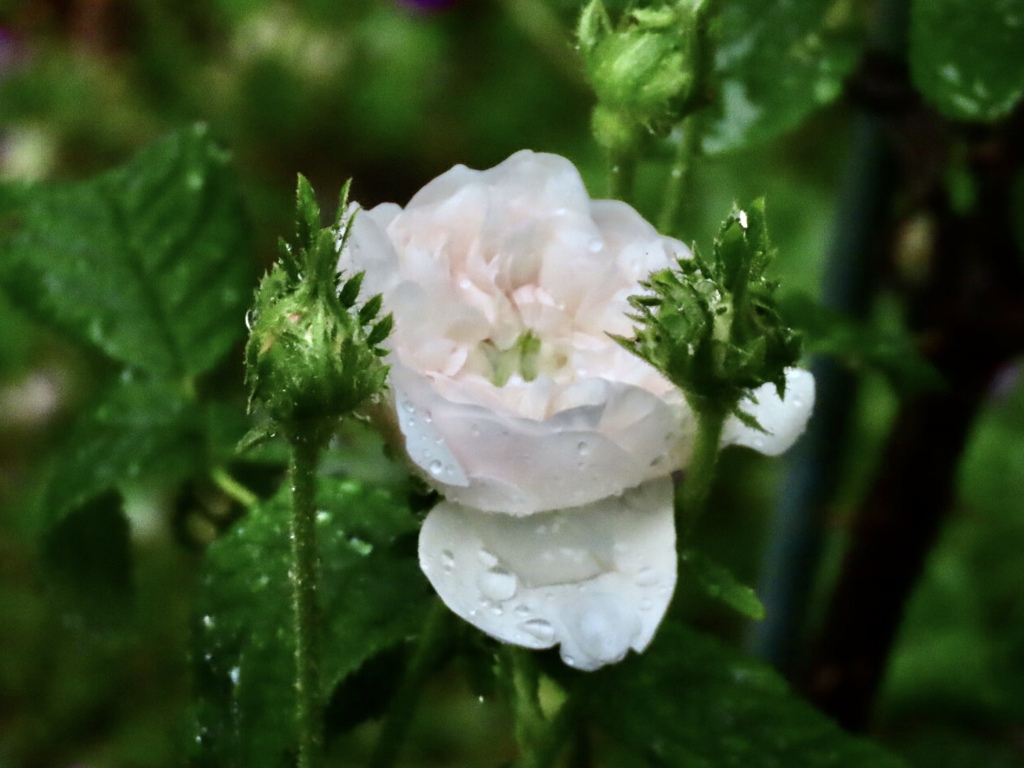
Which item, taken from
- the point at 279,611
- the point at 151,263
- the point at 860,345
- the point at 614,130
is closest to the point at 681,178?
the point at 614,130

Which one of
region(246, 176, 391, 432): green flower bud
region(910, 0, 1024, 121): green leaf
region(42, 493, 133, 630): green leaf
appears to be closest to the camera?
region(246, 176, 391, 432): green flower bud

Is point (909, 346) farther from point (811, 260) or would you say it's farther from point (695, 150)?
point (811, 260)

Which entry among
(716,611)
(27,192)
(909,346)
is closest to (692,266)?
(909,346)

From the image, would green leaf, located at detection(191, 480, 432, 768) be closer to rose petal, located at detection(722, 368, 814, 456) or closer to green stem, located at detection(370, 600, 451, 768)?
green stem, located at detection(370, 600, 451, 768)

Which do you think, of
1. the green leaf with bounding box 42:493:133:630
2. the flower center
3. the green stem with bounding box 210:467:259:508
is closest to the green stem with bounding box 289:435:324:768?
the flower center

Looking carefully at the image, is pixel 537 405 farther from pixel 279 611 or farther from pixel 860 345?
pixel 860 345

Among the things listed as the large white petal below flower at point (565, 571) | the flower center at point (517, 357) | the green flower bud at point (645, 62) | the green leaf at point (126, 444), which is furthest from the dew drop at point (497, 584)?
the green leaf at point (126, 444)
